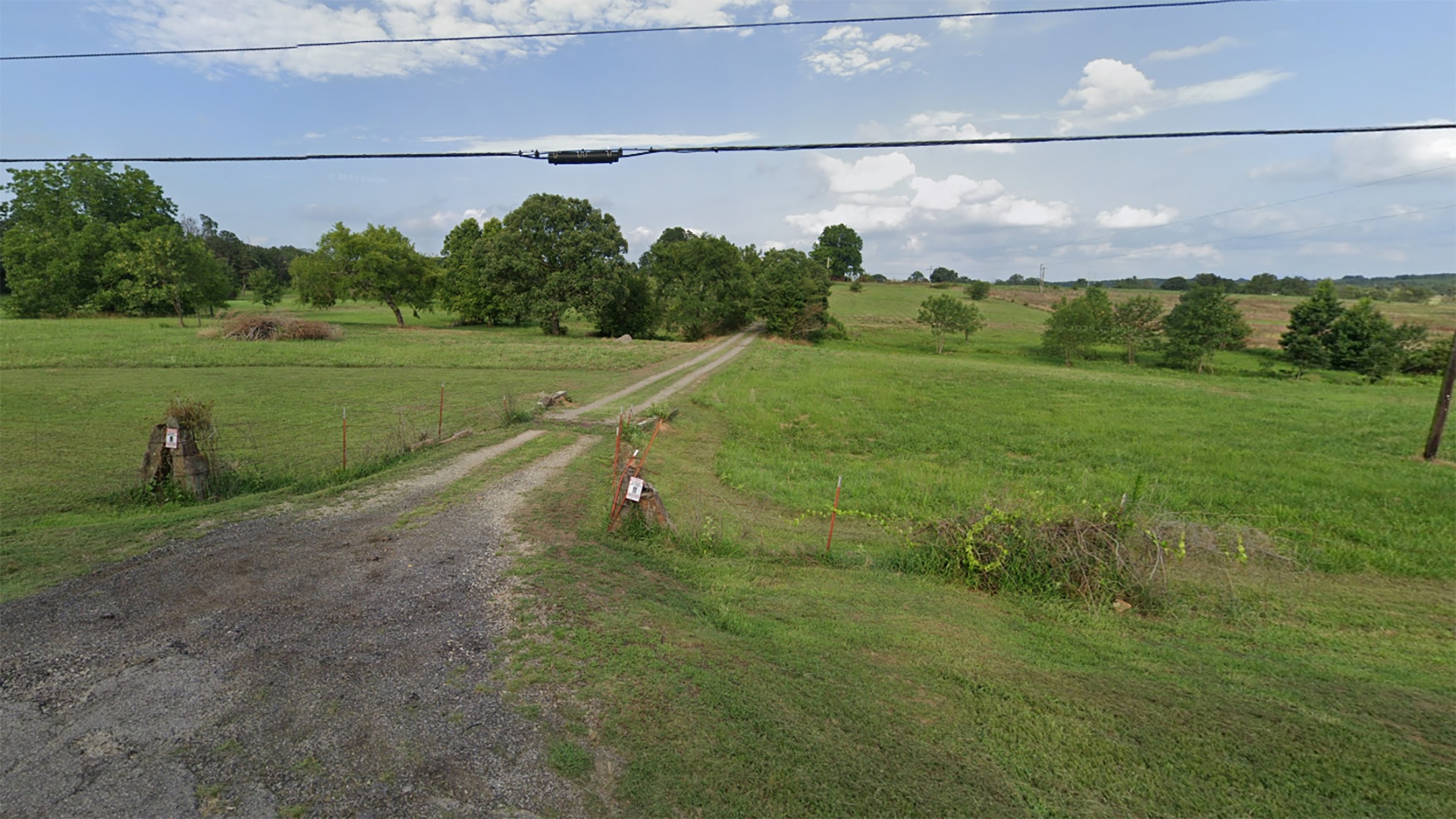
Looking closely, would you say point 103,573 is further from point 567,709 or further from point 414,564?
point 567,709

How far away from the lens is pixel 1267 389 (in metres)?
31.0

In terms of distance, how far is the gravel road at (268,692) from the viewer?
371 cm

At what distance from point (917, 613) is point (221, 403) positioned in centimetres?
2041

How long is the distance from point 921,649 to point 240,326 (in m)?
44.2

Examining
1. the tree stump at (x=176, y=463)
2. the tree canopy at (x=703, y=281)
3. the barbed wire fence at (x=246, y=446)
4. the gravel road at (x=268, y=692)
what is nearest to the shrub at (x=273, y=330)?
the barbed wire fence at (x=246, y=446)

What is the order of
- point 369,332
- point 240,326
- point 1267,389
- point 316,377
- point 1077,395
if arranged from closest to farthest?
point 316,377 → point 1077,395 → point 1267,389 → point 240,326 → point 369,332

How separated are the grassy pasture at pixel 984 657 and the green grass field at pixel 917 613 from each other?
0.09 feet

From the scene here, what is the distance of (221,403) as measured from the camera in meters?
18.4

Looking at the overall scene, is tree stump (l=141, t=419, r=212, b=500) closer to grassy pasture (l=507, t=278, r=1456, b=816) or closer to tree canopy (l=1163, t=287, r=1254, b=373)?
grassy pasture (l=507, t=278, r=1456, b=816)

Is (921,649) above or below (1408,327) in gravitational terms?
below

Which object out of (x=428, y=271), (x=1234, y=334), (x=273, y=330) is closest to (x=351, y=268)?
(x=428, y=271)

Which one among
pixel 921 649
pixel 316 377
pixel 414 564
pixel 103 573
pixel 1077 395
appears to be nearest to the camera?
pixel 921 649

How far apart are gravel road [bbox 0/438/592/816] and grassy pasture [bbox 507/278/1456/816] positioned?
56cm

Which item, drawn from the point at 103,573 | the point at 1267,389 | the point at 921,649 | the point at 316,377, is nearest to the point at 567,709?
the point at 921,649
